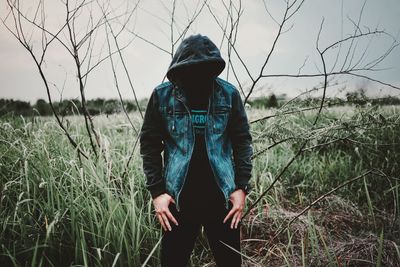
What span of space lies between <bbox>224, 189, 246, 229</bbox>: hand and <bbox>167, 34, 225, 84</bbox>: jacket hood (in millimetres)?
661

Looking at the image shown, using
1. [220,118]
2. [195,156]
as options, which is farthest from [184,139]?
[220,118]

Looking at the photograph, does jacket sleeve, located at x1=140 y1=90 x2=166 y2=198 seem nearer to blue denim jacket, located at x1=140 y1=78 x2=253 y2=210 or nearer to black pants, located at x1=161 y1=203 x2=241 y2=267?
blue denim jacket, located at x1=140 y1=78 x2=253 y2=210

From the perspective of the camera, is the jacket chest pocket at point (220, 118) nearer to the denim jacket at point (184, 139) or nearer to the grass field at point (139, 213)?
the denim jacket at point (184, 139)

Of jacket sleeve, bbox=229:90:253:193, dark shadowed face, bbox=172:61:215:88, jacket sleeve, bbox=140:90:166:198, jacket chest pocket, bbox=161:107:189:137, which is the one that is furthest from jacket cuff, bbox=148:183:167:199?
dark shadowed face, bbox=172:61:215:88

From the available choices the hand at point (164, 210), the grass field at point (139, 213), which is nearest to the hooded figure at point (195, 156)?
the hand at point (164, 210)

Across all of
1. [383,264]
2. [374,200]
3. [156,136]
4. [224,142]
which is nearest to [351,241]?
[383,264]

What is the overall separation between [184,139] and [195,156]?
106 mm

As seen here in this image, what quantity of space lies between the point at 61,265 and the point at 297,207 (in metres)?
2.36

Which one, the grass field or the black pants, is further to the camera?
the grass field

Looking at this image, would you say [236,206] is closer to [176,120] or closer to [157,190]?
[157,190]

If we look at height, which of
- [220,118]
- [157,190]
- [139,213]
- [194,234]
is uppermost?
[220,118]

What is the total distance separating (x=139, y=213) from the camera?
94.3 inches

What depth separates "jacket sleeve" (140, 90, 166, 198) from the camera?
5.26ft

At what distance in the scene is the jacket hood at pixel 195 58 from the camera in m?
1.60
